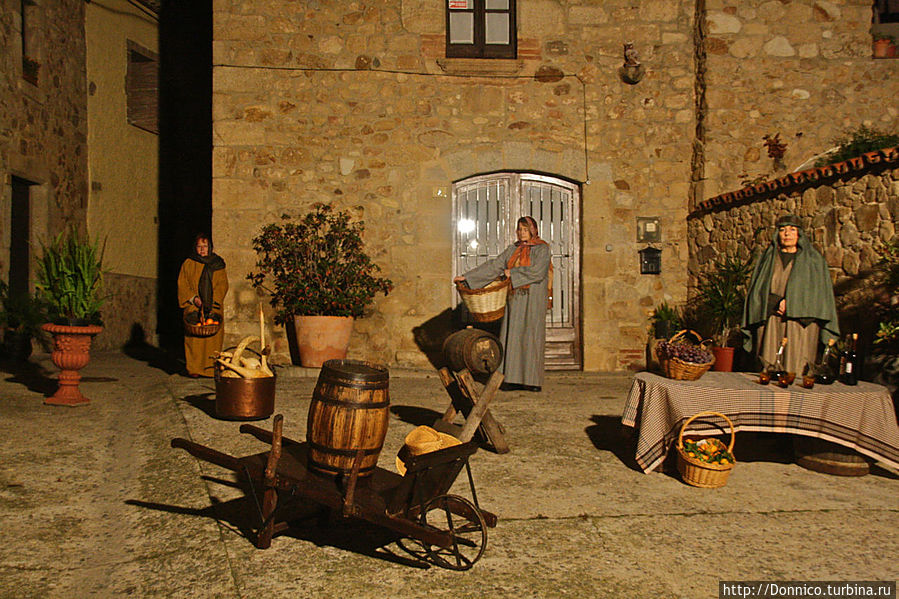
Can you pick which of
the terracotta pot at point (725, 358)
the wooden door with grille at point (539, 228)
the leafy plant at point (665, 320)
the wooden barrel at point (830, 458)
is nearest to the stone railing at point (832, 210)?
the leafy plant at point (665, 320)

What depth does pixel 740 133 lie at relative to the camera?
873 centimetres

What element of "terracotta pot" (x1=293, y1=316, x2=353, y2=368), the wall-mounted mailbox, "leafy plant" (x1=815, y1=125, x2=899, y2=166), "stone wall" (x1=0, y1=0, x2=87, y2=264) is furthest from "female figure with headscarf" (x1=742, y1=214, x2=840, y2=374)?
"stone wall" (x1=0, y1=0, x2=87, y2=264)

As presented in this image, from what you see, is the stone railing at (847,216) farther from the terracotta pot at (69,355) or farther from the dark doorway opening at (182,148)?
the dark doorway opening at (182,148)

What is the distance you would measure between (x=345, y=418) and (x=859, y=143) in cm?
671

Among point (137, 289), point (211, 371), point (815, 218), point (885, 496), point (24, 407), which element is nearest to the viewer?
point (885, 496)

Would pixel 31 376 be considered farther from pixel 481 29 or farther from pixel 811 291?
pixel 811 291

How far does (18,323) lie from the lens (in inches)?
352

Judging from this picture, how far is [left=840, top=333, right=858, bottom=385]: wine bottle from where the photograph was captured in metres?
4.66

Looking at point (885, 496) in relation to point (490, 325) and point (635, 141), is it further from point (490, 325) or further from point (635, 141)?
point (635, 141)

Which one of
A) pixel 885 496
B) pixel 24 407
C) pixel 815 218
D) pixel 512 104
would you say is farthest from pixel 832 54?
pixel 24 407

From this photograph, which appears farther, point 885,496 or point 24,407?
point 24,407

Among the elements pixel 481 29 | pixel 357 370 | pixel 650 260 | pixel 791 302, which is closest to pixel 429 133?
pixel 481 29

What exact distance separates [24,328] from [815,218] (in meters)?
8.96

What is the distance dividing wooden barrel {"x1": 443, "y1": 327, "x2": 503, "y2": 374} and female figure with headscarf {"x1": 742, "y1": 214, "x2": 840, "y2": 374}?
1.96 m
